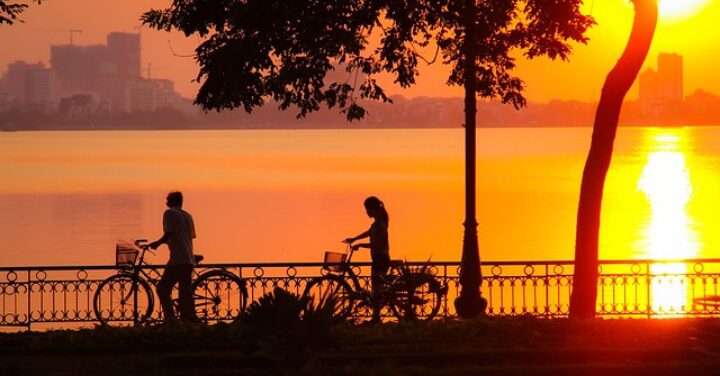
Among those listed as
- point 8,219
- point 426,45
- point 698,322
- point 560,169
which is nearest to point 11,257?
point 8,219

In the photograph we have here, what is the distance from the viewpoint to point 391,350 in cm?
1277

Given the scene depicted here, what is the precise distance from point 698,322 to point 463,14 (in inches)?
251

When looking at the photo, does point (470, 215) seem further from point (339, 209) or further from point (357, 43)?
point (339, 209)

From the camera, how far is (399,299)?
18.8 metres

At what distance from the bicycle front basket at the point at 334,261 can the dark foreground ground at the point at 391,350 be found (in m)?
6.21

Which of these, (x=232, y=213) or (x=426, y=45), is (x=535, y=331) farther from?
(x=232, y=213)

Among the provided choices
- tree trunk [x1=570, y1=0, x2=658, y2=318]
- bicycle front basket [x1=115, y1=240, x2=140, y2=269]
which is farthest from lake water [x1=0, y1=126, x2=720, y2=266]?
tree trunk [x1=570, y1=0, x2=658, y2=318]

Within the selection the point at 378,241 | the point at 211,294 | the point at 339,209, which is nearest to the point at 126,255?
the point at 211,294

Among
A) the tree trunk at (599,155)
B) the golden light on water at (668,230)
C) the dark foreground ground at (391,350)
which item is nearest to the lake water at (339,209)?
the golden light on water at (668,230)

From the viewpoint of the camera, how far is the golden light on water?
41.5 meters

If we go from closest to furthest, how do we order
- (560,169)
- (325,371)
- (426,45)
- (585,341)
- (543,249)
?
(325,371) < (585,341) < (426,45) < (543,249) < (560,169)

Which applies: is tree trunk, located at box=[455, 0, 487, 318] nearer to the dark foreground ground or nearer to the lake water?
the dark foreground ground

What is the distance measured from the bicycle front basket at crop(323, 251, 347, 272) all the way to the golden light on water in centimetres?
546

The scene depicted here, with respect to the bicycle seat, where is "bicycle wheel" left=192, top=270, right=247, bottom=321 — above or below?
below
